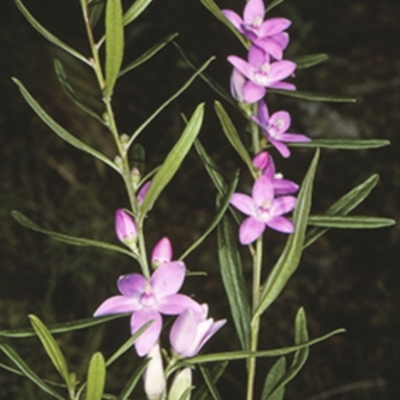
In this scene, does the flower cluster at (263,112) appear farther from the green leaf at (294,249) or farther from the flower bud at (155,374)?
the flower bud at (155,374)

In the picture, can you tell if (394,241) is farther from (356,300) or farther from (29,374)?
(29,374)

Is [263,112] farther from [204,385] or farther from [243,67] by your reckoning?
[204,385]

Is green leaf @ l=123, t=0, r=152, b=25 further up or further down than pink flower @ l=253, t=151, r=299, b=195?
further up

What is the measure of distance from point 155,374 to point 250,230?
14 centimetres

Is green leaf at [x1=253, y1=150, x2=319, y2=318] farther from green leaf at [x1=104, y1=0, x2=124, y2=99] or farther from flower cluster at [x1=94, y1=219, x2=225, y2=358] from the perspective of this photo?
green leaf at [x1=104, y1=0, x2=124, y2=99]

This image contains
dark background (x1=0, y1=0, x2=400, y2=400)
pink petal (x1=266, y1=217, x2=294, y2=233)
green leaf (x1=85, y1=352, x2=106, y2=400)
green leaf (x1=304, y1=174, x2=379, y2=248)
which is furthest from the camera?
dark background (x1=0, y1=0, x2=400, y2=400)

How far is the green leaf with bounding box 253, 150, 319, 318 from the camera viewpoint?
0.63 metres

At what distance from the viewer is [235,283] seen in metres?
0.76

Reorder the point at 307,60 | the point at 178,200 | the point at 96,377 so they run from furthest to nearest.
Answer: the point at 178,200 < the point at 307,60 < the point at 96,377

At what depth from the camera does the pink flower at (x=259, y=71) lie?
689 millimetres

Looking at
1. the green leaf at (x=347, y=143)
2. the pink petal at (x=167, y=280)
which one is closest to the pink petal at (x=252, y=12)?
the green leaf at (x=347, y=143)

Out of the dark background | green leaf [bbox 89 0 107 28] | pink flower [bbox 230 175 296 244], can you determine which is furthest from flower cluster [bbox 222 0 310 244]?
the dark background

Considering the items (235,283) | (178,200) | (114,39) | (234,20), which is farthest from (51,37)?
(178,200)

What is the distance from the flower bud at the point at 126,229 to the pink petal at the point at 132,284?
3cm
